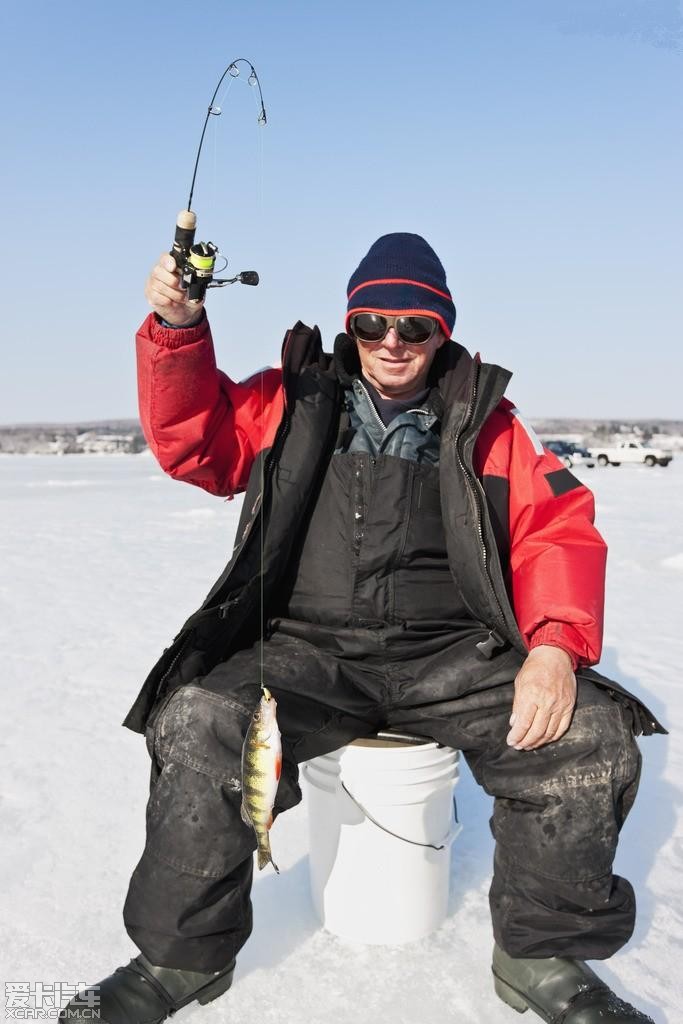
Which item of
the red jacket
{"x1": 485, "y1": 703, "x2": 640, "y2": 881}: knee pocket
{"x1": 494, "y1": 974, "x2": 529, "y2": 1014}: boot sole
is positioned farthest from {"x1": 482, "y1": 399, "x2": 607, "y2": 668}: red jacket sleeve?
{"x1": 494, "y1": 974, "x2": 529, "y2": 1014}: boot sole

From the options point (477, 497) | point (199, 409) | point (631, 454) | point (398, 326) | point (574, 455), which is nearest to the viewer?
point (477, 497)

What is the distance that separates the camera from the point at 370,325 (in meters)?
2.87

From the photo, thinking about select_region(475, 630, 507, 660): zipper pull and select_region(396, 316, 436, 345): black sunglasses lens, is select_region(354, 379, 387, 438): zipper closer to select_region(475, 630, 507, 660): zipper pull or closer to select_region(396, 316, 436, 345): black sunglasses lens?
select_region(396, 316, 436, 345): black sunglasses lens

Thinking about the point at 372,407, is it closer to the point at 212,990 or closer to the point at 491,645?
the point at 491,645

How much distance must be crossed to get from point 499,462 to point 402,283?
2.39 feet

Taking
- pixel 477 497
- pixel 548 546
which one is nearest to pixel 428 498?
pixel 477 497

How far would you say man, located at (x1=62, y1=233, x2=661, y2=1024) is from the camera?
2.21 m

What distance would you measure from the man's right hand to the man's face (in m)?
0.67

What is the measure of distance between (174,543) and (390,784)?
860 centimetres

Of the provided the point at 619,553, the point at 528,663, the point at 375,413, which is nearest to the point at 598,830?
the point at 528,663

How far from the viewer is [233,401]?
2.84 meters

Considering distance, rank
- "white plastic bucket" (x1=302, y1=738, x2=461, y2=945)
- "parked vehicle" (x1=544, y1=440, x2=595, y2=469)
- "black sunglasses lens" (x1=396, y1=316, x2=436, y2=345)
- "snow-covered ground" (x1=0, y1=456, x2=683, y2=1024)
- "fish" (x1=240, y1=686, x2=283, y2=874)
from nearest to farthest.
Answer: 1. "fish" (x1=240, y1=686, x2=283, y2=874)
2. "snow-covered ground" (x1=0, y1=456, x2=683, y2=1024)
3. "white plastic bucket" (x1=302, y1=738, x2=461, y2=945)
4. "black sunglasses lens" (x1=396, y1=316, x2=436, y2=345)
5. "parked vehicle" (x1=544, y1=440, x2=595, y2=469)

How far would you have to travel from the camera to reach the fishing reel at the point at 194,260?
232 cm

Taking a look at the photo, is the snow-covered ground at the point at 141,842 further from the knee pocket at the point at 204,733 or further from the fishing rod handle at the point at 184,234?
the fishing rod handle at the point at 184,234
